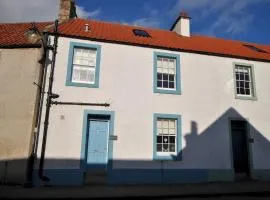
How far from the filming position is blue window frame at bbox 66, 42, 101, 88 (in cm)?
1212

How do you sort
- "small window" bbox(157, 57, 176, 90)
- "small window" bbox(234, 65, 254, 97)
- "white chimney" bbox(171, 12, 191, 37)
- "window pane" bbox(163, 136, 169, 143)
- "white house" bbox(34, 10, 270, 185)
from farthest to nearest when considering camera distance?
"white chimney" bbox(171, 12, 191, 37) → "small window" bbox(234, 65, 254, 97) → "small window" bbox(157, 57, 176, 90) → "window pane" bbox(163, 136, 169, 143) → "white house" bbox(34, 10, 270, 185)

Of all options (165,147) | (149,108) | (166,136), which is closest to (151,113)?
(149,108)

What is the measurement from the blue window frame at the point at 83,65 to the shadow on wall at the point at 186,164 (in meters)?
3.49

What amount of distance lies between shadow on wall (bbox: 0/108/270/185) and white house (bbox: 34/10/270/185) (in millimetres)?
42

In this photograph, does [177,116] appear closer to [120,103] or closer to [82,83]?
[120,103]

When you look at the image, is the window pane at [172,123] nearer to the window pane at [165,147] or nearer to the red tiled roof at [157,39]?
the window pane at [165,147]

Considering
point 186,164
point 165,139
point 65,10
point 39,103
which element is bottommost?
point 186,164

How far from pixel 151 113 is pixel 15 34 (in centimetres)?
795

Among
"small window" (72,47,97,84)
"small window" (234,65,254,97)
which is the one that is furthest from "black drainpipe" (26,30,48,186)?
"small window" (234,65,254,97)

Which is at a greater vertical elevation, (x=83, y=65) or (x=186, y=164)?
(x=83, y=65)

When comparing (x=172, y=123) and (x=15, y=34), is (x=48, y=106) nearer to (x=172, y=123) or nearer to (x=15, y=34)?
(x=15, y=34)

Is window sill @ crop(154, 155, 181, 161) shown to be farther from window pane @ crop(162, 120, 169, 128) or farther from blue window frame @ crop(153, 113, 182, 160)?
window pane @ crop(162, 120, 169, 128)

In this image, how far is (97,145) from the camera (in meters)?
11.9

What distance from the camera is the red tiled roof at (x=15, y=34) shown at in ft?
40.4
